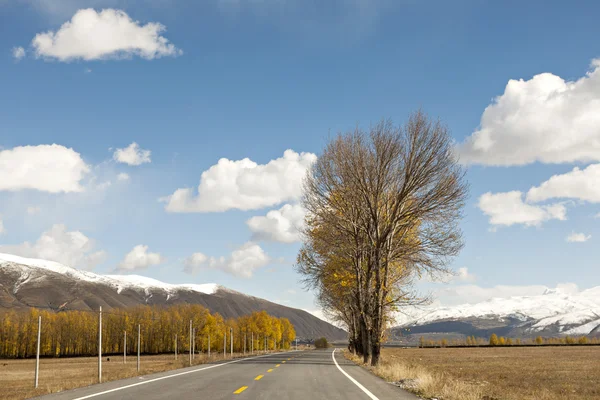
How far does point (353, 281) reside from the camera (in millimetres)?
A: 35781

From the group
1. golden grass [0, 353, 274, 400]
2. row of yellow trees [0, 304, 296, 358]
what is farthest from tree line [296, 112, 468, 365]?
row of yellow trees [0, 304, 296, 358]

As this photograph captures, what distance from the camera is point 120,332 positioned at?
154625mm

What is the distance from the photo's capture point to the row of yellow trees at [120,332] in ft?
465

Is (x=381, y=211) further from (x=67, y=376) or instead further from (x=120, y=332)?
(x=120, y=332)

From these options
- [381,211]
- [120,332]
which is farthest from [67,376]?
[120,332]

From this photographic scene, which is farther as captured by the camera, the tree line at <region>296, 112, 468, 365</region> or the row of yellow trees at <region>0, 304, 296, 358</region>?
the row of yellow trees at <region>0, 304, 296, 358</region>

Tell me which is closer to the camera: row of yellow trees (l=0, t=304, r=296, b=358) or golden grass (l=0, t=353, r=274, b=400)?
golden grass (l=0, t=353, r=274, b=400)

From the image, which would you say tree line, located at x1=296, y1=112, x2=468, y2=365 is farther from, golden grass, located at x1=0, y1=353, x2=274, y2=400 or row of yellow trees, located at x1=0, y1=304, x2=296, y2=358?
row of yellow trees, located at x1=0, y1=304, x2=296, y2=358

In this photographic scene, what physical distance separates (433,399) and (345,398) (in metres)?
2.20

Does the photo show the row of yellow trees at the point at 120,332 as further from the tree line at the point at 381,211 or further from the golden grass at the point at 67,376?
the tree line at the point at 381,211

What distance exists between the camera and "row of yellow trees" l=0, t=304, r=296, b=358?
14175 centimetres

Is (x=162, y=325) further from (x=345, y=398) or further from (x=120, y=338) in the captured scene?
(x=345, y=398)

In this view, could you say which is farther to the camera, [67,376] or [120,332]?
[120,332]

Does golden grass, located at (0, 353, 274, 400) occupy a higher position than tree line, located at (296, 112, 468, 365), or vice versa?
tree line, located at (296, 112, 468, 365)
